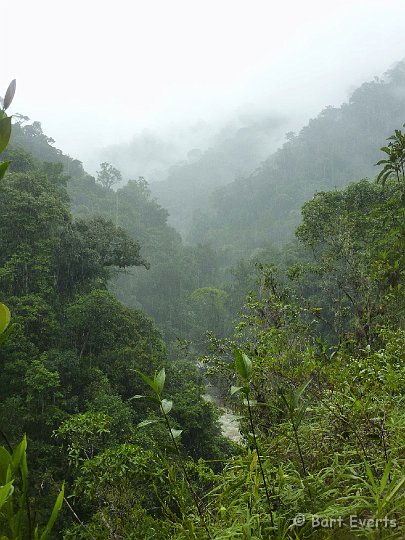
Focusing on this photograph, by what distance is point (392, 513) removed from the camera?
982mm

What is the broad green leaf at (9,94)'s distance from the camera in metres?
0.71

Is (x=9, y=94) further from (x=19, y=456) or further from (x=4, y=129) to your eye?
(x=19, y=456)

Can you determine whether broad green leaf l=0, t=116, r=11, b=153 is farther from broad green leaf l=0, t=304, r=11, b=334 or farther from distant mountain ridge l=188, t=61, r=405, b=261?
distant mountain ridge l=188, t=61, r=405, b=261

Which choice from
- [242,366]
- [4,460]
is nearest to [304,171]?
[242,366]

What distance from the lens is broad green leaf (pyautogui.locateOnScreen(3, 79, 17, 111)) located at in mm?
713

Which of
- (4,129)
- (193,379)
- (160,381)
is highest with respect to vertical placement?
(4,129)

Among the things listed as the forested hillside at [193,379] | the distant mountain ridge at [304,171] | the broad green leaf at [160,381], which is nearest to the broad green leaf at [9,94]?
the forested hillside at [193,379]

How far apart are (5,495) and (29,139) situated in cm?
3151

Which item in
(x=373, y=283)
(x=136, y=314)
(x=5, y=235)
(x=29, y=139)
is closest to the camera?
(x=373, y=283)

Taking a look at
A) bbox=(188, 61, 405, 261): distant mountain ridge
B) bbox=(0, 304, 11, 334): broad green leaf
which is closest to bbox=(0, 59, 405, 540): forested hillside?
bbox=(0, 304, 11, 334): broad green leaf

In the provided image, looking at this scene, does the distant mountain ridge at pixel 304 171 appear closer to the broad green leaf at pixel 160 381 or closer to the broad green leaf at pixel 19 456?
the broad green leaf at pixel 160 381

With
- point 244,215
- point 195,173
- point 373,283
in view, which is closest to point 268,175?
point 244,215

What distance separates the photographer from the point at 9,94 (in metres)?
0.73

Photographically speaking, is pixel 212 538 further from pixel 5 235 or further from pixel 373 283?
pixel 5 235
